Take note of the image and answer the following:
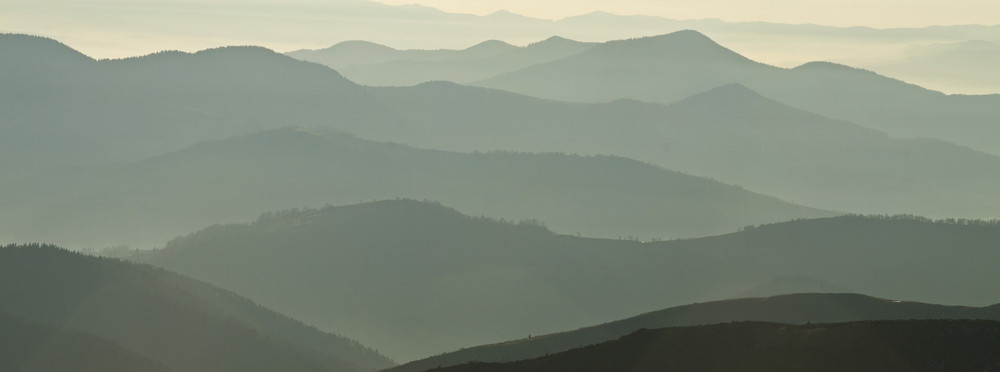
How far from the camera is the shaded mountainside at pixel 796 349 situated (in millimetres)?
82312

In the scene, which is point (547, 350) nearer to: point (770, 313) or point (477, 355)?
point (477, 355)

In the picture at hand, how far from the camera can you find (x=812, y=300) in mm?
166250

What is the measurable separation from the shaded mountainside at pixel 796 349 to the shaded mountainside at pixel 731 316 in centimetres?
5115

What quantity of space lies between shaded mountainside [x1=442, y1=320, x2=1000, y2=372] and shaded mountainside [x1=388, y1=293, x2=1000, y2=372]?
168 ft

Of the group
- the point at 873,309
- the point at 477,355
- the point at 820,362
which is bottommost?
the point at 477,355

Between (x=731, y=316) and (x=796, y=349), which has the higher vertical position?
(x=796, y=349)

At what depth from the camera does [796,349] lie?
90250 millimetres

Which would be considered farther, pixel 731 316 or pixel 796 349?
pixel 731 316

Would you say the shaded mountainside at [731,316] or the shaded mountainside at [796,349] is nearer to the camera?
the shaded mountainside at [796,349]

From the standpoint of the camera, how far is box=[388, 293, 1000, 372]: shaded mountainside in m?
154

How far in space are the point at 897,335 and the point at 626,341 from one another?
24.3 meters

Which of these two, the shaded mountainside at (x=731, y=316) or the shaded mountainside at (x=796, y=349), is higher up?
the shaded mountainside at (x=796, y=349)

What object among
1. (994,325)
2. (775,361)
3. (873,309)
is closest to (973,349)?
(994,325)

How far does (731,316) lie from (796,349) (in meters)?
78.3
